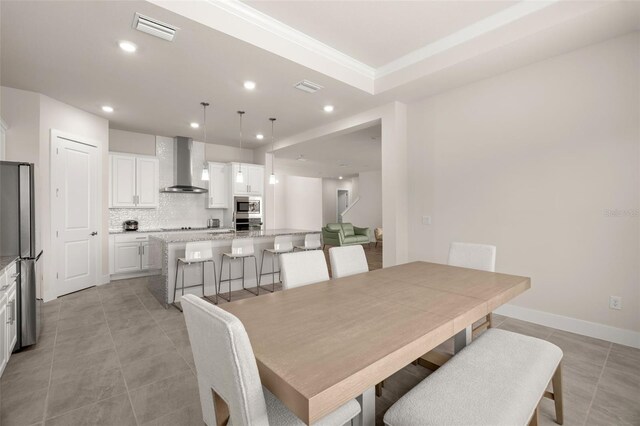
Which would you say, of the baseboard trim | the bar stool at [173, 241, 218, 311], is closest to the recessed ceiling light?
the bar stool at [173, 241, 218, 311]

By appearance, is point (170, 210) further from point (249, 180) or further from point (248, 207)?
point (249, 180)

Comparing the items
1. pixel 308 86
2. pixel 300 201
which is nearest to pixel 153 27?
pixel 308 86

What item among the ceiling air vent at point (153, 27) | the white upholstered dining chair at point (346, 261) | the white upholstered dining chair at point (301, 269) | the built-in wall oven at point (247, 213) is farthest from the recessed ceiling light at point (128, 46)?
the built-in wall oven at point (247, 213)

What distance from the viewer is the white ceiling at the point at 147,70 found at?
2395 mm

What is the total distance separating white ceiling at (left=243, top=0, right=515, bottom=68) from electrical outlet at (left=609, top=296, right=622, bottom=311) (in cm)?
285

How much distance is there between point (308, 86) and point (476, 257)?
2.71 metres

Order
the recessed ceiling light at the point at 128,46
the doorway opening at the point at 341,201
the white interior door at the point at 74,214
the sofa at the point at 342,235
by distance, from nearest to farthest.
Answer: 1. the recessed ceiling light at the point at 128,46
2. the white interior door at the point at 74,214
3. the sofa at the point at 342,235
4. the doorway opening at the point at 341,201

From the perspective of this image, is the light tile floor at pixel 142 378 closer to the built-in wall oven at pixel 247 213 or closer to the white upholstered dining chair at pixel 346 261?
the white upholstered dining chair at pixel 346 261

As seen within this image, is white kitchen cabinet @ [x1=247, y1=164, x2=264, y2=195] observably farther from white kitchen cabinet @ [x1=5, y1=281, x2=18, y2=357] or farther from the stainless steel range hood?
white kitchen cabinet @ [x1=5, y1=281, x2=18, y2=357]

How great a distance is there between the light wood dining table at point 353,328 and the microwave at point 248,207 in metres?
4.79

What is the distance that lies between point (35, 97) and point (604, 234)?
6.74m

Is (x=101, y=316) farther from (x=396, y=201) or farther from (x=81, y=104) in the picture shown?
(x=396, y=201)

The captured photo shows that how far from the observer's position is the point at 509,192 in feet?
10.9

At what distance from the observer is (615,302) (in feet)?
8.82
